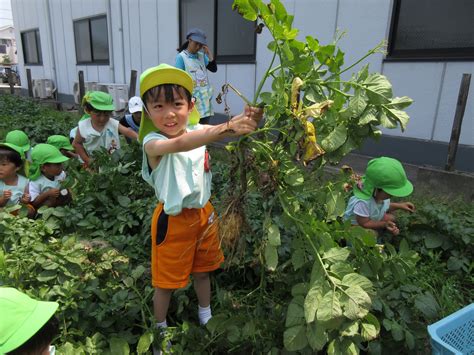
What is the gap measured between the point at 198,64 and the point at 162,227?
351 centimetres

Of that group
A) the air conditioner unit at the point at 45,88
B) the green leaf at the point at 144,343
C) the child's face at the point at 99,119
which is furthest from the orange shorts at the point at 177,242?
the air conditioner unit at the point at 45,88

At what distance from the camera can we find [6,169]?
3152 mm

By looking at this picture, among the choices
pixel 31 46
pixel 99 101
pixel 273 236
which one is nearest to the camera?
pixel 273 236

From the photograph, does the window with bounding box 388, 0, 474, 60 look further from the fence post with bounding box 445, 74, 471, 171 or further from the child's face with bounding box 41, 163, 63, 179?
the child's face with bounding box 41, 163, 63, 179

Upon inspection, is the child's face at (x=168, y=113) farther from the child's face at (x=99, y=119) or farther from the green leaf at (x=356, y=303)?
the child's face at (x=99, y=119)

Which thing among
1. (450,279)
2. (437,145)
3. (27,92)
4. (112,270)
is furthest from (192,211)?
(27,92)

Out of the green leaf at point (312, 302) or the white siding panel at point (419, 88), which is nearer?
the green leaf at point (312, 302)

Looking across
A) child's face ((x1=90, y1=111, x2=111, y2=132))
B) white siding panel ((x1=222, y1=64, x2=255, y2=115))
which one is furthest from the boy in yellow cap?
white siding panel ((x1=222, y1=64, x2=255, y2=115))

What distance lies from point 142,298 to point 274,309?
707 mm

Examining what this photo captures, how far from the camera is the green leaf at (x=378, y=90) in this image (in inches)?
47.8

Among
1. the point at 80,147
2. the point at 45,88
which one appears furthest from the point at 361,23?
the point at 45,88

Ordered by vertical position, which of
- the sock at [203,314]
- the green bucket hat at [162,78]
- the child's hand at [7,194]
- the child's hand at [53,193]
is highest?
A: the green bucket hat at [162,78]

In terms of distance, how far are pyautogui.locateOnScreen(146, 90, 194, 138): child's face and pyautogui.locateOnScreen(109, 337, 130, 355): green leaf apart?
97 cm

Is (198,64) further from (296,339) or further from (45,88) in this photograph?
(45,88)
